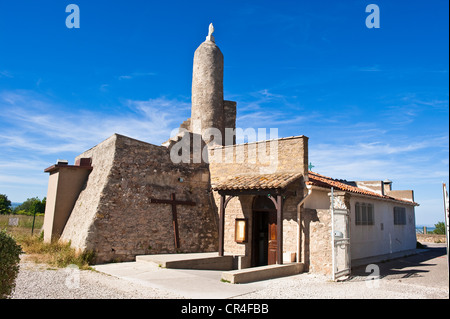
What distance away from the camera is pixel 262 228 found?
44.0ft

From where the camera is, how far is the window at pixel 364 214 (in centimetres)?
1324

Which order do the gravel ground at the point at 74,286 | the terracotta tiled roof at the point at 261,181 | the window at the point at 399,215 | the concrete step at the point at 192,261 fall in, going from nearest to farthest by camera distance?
the gravel ground at the point at 74,286, the concrete step at the point at 192,261, the terracotta tiled roof at the point at 261,181, the window at the point at 399,215

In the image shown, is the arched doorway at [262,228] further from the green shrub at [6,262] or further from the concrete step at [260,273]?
the green shrub at [6,262]

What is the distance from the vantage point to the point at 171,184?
47.4 feet

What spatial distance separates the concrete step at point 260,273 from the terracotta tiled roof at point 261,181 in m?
2.64

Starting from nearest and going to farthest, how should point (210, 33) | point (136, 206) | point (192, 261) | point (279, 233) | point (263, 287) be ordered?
1. point (263, 287)
2. point (279, 233)
3. point (192, 261)
4. point (136, 206)
5. point (210, 33)

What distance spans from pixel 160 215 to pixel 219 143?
556 centimetres

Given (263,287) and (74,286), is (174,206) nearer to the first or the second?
(74,286)

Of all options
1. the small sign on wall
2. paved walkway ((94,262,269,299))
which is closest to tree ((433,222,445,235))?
the small sign on wall

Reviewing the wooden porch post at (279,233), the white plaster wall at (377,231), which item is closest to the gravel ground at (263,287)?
the wooden porch post at (279,233)

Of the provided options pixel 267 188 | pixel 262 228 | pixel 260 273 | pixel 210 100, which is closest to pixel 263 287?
pixel 260 273

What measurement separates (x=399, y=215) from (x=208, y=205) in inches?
430
